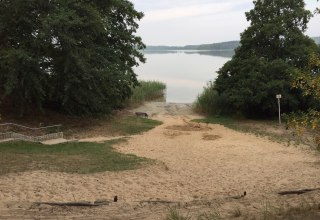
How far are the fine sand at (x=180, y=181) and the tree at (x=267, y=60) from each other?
22.7ft

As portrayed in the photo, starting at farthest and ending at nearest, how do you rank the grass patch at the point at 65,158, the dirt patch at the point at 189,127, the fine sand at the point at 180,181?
the dirt patch at the point at 189,127 < the grass patch at the point at 65,158 < the fine sand at the point at 180,181

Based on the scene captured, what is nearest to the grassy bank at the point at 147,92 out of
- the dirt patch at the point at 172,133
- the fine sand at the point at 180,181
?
the dirt patch at the point at 172,133

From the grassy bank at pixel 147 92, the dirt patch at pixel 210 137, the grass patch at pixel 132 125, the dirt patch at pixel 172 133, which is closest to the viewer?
the dirt patch at pixel 210 137

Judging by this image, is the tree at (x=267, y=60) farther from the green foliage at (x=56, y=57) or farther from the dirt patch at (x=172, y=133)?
the green foliage at (x=56, y=57)

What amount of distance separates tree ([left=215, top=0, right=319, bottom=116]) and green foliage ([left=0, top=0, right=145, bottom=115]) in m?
8.88

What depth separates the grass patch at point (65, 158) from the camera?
1430cm

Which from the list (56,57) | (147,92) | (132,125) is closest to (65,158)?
(56,57)

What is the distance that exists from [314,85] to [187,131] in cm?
1961

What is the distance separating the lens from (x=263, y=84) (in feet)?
98.6

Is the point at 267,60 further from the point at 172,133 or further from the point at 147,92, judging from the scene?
the point at 147,92

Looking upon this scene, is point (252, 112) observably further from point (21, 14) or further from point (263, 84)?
point (21, 14)

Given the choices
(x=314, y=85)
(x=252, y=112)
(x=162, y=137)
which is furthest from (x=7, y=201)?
(x=252, y=112)

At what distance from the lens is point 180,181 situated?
13.8m

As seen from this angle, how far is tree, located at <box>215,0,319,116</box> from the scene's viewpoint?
3033cm
